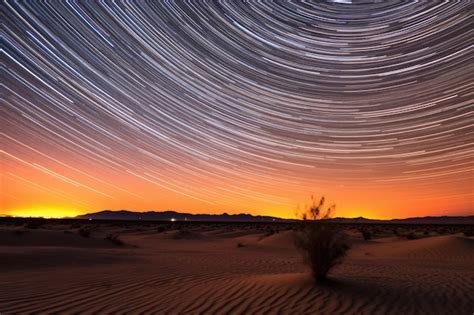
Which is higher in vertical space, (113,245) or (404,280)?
(113,245)

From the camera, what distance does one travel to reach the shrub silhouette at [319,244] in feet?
41.4

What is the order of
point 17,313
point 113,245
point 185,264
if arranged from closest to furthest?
point 17,313 → point 185,264 → point 113,245

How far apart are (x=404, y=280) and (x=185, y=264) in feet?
31.1

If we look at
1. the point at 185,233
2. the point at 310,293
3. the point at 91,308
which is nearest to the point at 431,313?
the point at 310,293

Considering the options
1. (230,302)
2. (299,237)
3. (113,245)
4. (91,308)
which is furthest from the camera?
(113,245)

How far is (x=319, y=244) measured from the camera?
42.3 ft

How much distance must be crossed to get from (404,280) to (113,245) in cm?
1969

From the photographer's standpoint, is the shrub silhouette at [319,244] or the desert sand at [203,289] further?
the shrub silhouette at [319,244]

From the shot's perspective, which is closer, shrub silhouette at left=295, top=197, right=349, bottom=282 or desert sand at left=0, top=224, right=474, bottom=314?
→ desert sand at left=0, top=224, right=474, bottom=314

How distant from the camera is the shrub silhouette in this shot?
1262 cm

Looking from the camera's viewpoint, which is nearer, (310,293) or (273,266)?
(310,293)

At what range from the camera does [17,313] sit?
8.50 metres

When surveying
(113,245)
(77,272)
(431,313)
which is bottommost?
(431,313)

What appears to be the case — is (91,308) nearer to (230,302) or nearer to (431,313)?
(230,302)
